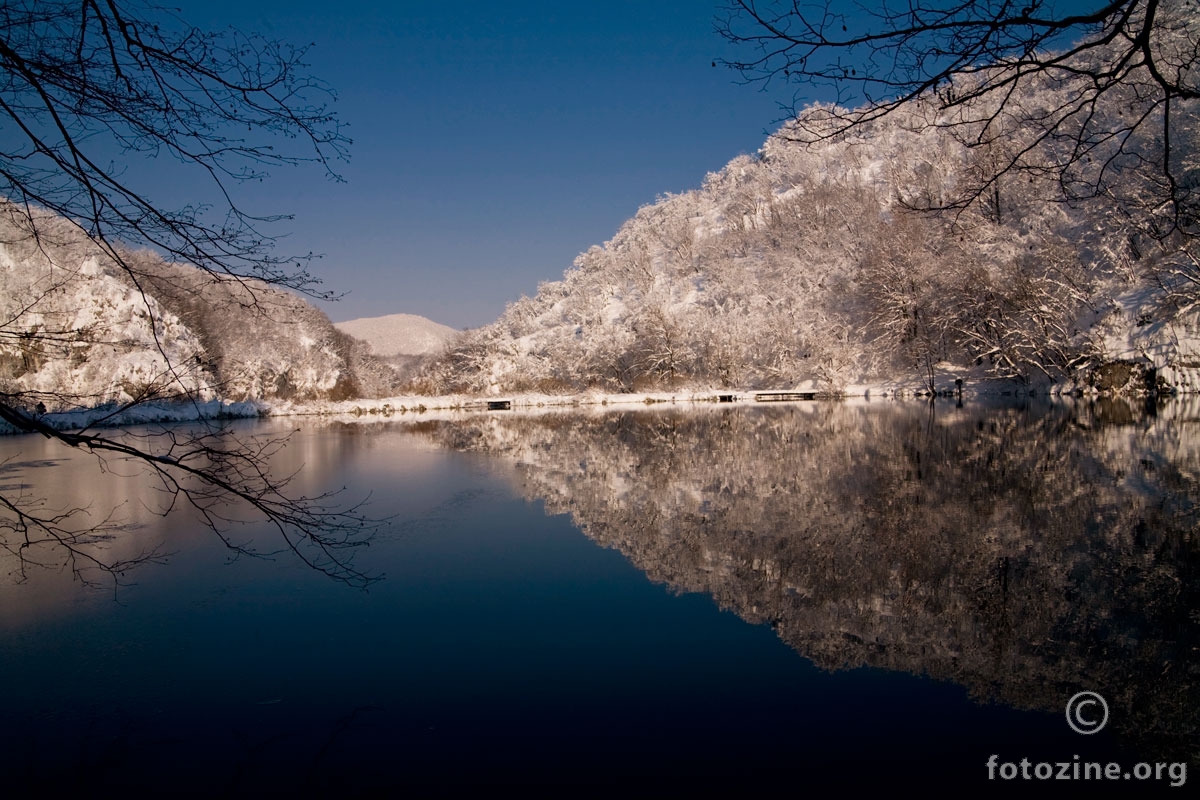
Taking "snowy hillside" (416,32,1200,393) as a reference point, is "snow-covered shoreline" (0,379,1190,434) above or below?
below

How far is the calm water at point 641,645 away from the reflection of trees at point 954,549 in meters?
0.03

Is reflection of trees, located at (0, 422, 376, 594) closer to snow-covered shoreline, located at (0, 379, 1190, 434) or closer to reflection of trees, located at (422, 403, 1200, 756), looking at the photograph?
reflection of trees, located at (422, 403, 1200, 756)

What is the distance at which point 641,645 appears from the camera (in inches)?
177

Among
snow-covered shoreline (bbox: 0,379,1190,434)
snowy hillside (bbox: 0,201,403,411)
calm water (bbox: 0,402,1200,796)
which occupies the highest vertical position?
snowy hillside (bbox: 0,201,403,411)

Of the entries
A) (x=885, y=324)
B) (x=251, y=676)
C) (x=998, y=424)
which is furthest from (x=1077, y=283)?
(x=251, y=676)

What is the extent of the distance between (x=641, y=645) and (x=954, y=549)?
3247 mm

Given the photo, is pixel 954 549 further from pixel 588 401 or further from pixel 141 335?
pixel 141 335

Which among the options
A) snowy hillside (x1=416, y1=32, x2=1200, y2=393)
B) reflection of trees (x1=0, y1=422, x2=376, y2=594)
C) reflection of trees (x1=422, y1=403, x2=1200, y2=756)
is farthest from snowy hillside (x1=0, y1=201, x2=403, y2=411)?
reflection of trees (x1=422, y1=403, x2=1200, y2=756)

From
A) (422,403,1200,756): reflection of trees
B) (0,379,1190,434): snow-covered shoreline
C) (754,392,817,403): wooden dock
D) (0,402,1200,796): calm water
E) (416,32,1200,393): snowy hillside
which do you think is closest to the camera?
(0,402,1200,796): calm water

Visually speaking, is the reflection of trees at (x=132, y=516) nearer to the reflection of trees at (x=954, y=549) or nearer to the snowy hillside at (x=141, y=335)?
the snowy hillside at (x=141, y=335)

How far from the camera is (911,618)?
4.61m

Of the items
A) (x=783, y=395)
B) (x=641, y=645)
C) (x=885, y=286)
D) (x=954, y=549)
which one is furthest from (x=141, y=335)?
(x=885, y=286)

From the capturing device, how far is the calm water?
125 inches

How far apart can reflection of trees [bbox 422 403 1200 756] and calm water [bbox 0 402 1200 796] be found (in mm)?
30
